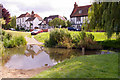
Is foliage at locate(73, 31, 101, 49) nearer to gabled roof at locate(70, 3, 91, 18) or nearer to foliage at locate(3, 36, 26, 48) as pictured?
foliage at locate(3, 36, 26, 48)

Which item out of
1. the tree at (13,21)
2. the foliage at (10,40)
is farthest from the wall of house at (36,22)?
the foliage at (10,40)

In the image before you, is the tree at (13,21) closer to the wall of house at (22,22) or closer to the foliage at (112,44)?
the wall of house at (22,22)

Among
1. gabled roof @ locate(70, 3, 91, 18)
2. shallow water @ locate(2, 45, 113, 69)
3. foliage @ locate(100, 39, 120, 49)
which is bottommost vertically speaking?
shallow water @ locate(2, 45, 113, 69)

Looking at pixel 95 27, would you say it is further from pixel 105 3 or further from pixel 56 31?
pixel 56 31

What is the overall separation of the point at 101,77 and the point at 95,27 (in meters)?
12.6

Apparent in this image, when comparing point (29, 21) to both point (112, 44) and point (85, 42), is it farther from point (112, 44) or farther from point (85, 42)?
point (112, 44)

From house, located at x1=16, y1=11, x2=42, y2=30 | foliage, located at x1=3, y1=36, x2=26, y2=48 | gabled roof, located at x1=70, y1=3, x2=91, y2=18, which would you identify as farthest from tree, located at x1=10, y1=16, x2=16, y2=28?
foliage, located at x1=3, y1=36, x2=26, y2=48

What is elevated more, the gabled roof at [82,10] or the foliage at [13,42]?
the gabled roof at [82,10]

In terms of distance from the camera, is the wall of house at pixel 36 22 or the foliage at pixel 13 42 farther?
the wall of house at pixel 36 22

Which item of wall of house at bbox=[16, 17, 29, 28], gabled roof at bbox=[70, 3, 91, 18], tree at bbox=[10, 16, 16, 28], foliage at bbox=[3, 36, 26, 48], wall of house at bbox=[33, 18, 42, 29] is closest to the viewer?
foliage at bbox=[3, 36, 26, 48]

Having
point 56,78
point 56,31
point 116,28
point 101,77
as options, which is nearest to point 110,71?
point 101,77

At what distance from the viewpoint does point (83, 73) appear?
14.0ft

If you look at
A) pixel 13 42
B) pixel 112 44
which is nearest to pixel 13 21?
pixel 13 42

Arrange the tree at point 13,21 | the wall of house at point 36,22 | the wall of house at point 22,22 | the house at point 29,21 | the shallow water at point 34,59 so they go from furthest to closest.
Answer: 1. the wall of house at point 22,22
2. the wall of house at point 36,22
3. the house at point 29,21
4. the tree at point 13,21
5. the shallow water at point 34,59
